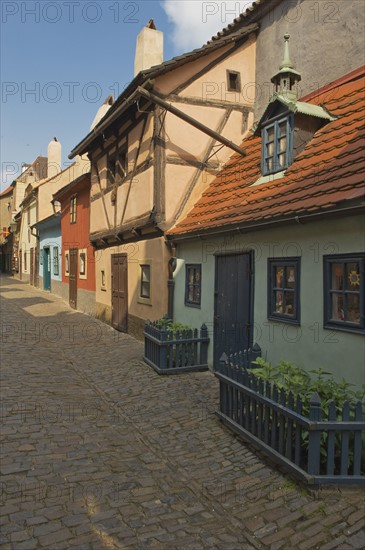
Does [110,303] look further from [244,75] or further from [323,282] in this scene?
[323,282]

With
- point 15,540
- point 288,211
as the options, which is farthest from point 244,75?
point 15,540

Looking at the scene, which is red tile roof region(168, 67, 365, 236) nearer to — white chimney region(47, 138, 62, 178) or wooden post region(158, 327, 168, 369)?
wooden post region(158, 327, 168, 369)

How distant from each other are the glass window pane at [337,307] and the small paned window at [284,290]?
633mm

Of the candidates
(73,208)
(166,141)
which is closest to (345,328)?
(166,141)

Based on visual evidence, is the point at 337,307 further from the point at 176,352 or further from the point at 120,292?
the point at 120,292

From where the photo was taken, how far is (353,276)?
504 cm

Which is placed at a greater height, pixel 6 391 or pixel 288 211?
pixel 288 211

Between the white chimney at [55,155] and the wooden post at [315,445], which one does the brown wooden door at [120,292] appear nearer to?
the wooden post at [315,445]

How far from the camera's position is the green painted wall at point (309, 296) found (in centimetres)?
494

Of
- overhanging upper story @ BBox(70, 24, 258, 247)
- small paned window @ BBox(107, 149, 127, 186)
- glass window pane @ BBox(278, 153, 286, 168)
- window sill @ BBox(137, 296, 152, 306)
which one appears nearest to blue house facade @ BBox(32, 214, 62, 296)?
small paned window @ BBox(107, 149, 127, 186)

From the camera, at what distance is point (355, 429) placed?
3.89 metres

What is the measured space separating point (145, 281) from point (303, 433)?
7482mm

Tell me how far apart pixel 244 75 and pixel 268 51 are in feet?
2.63

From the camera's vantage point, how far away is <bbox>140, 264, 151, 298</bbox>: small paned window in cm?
1084
